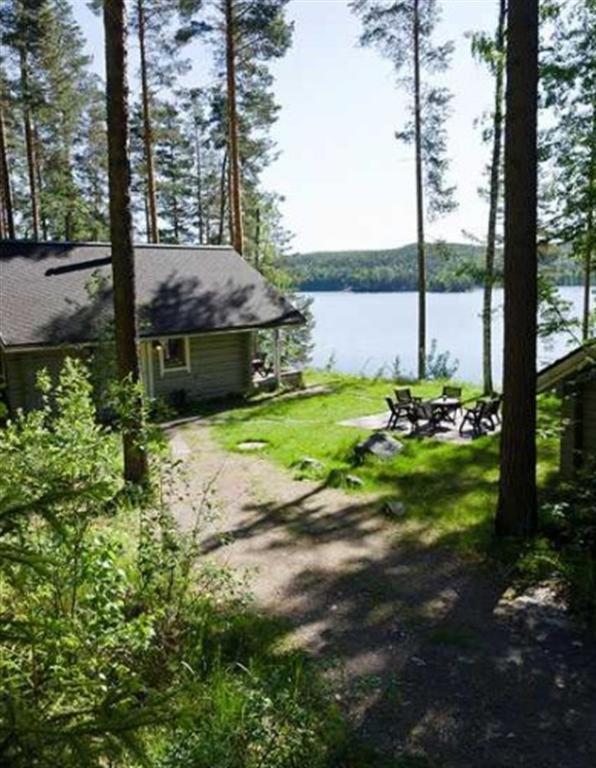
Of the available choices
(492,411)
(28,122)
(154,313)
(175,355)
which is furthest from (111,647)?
(28,122)

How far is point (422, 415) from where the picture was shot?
49.0 ft

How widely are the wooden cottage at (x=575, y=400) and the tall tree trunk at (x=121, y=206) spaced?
6.31 m

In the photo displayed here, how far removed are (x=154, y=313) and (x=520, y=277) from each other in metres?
12.3

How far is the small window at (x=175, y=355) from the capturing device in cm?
1884

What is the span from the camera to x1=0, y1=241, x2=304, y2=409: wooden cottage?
1595 cm

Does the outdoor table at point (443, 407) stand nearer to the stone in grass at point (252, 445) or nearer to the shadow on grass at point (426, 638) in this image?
the stone in grass at point (252, 445)

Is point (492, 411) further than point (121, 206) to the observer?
Yes

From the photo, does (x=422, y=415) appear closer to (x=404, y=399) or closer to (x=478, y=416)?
(x=404, y=399)

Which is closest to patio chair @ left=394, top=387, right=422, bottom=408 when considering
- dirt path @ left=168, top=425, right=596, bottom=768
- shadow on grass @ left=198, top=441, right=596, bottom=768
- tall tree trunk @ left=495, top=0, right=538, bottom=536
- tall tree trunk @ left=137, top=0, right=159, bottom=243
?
shadow on grass @ left=198, top=441, right=596, bottom=768

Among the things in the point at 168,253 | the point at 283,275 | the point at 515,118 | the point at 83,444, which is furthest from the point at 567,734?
the point at 283,275

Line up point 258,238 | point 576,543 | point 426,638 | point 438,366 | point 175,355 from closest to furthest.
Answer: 1. point 426,638
2. point 576,543
3. point 175,355
4. point 438,366
5. point 258,238

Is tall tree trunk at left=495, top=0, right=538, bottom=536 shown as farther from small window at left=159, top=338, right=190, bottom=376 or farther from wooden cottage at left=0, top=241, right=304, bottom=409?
small window at left=159, top=338, right=190, bottom=376

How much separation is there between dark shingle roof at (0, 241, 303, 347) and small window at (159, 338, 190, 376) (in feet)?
2.62

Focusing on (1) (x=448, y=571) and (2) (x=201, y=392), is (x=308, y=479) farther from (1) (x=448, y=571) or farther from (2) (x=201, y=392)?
(2) (x=201, y=392)
